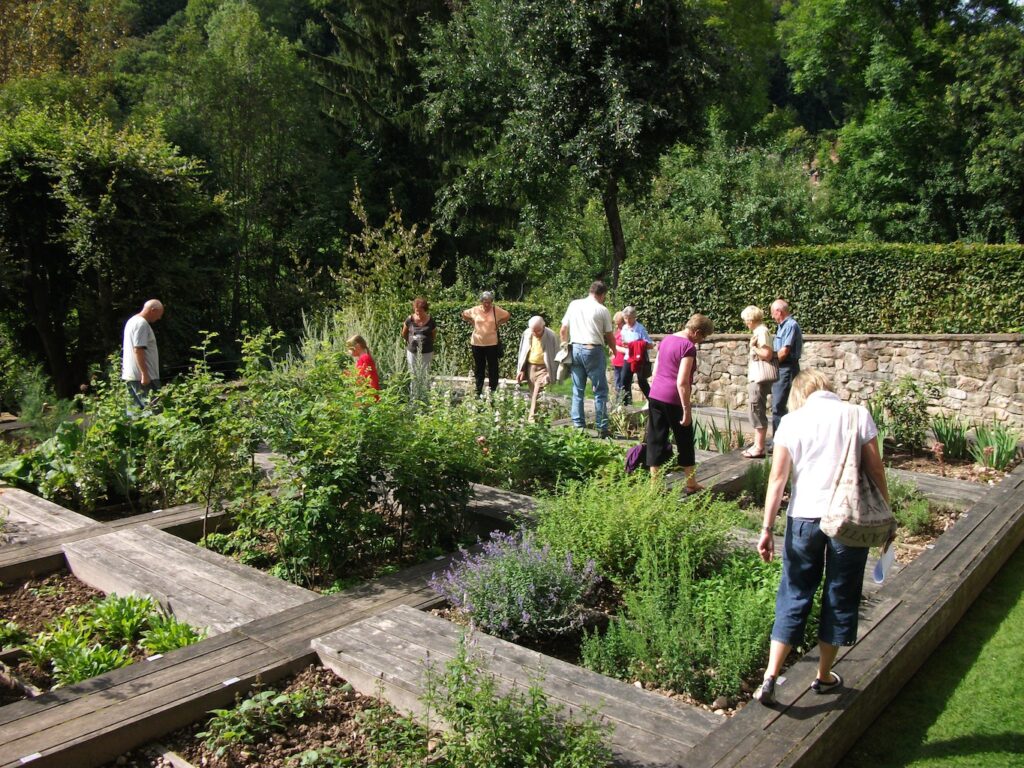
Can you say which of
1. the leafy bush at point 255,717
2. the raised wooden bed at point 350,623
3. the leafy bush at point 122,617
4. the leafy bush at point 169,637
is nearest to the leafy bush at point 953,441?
the raised wooden bed at point 350,623

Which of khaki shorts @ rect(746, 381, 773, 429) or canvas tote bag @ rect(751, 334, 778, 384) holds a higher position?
canvas tote bag @ rect(751, 334, 778, 384)

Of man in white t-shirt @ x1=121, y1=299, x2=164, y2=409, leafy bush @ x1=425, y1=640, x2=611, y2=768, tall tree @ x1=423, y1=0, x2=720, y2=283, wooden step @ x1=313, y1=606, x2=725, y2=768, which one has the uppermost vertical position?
tall tree @ x1=423, y1=0, x2=720, y2=283

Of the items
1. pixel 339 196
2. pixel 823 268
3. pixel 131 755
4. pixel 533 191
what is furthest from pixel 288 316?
pixel 131 755

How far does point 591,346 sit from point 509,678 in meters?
5.97

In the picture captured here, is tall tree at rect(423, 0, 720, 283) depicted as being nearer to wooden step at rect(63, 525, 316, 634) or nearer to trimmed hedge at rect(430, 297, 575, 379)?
trimmed hedge at rect(430, 297, 575, 379)

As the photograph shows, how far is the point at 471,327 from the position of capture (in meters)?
16.2

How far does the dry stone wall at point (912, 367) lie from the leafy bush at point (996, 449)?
165 centimetres

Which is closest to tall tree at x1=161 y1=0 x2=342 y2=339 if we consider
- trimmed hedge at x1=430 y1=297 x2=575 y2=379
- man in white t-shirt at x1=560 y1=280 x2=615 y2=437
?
trimmed hedge at x1=430 y1=297 x2=575 y2=379

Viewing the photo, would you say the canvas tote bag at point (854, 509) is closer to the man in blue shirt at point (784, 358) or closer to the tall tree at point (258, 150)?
the man in blue shirt at point (784, 358)

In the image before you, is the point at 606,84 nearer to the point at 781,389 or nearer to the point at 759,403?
the point at 781,389

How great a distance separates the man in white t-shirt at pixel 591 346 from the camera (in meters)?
9.23

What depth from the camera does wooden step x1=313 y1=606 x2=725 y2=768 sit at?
3.19 meters

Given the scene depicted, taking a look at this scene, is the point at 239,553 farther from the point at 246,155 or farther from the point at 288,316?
the point at 246,155

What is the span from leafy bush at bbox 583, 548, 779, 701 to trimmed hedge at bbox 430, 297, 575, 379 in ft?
35.2
